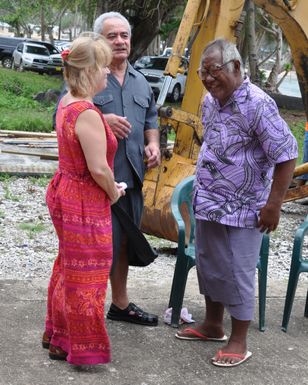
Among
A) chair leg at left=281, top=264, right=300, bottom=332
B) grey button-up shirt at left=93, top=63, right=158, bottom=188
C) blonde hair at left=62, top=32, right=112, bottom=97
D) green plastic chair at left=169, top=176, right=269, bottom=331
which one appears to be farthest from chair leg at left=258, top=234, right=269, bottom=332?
blonde hair at left=62, top=32, right=112, bottom=97

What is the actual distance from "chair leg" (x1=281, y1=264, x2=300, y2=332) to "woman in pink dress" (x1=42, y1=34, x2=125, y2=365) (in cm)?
145

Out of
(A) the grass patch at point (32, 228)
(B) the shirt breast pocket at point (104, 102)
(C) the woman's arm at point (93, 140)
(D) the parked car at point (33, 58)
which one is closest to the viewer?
(C) the woman's arm at point (93, 140)

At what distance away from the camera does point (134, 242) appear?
4.80 metres

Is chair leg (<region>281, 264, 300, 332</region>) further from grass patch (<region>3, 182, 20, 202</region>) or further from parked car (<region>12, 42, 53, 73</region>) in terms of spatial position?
parked car (<region>12, 42, 53, 73</region>)

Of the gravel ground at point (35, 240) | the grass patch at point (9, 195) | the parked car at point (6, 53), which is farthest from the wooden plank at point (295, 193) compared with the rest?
the parked car at point (6, 53)

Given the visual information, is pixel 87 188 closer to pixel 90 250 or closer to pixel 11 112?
pixel 90 250

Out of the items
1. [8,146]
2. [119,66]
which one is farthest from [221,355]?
[8,146]

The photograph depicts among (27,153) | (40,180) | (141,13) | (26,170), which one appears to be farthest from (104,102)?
(141,13)

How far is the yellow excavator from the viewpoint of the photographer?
7.11 meters

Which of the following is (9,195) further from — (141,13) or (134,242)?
(141,13)

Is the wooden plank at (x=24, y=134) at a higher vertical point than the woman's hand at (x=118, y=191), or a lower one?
lower

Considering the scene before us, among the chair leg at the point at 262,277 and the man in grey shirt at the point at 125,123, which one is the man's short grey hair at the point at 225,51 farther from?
the chair leg at the point at 262,277

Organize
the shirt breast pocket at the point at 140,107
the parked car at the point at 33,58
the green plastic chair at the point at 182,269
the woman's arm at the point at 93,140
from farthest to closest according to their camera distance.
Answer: the parked car at the point at 33,58
the green plastic chair at the point at 182,269
the shirt breast pocket at the point at 140,107
the woman's arm at the point at 93,140

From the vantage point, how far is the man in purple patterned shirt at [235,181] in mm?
4301
